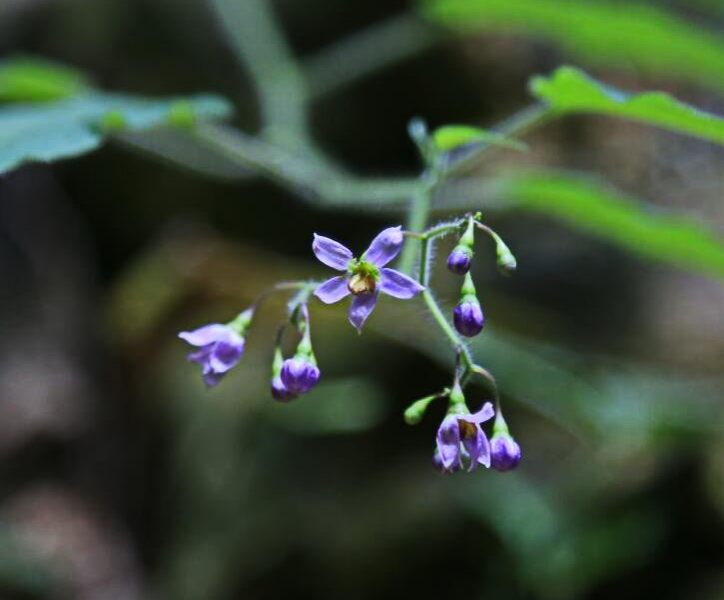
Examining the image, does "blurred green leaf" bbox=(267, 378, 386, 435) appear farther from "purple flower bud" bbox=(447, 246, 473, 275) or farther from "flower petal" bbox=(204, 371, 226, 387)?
"purple flower bud" bbox=(447, 246, 473, 275)

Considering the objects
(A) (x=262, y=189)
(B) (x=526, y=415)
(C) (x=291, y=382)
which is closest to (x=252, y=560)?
(B) (x=526, y=415)

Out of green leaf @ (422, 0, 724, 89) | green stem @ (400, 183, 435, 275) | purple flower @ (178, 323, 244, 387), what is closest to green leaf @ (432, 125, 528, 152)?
green stem @ (400, 183, 435, 275)

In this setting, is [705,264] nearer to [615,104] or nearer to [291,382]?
[615,104]

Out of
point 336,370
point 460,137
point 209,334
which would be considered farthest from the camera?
point 336,370

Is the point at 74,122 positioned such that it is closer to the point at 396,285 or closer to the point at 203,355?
the point at 203,355

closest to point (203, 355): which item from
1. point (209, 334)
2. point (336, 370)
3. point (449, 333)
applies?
point (209, 334)

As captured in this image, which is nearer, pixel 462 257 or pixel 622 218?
pixel 462 257

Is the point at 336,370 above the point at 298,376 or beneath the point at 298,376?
beneath
